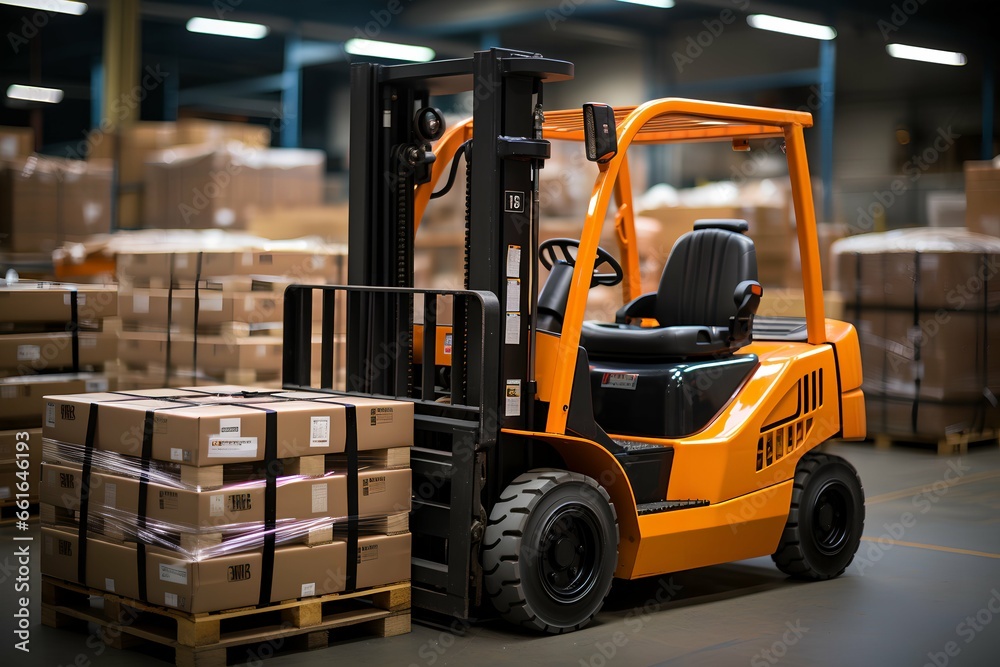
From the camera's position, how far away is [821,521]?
6098 mm

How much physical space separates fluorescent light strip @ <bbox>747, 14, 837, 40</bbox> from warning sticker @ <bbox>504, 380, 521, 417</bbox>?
13.2 m

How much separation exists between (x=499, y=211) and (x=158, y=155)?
904 cm

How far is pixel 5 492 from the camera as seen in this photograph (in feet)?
22.7

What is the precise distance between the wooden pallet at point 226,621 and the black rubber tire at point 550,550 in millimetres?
439

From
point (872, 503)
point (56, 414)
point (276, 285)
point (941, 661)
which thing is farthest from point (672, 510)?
point (276, 285)

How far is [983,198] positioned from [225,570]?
9.06 m

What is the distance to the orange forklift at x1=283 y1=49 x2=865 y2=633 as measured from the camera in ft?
15.7

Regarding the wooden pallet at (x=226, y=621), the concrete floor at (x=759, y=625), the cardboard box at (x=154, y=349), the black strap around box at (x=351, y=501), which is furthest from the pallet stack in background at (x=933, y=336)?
the black strap around box at (x=351, y=501)

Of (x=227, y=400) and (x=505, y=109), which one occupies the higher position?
(x=505, y=109)

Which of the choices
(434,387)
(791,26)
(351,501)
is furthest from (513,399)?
(791,26)

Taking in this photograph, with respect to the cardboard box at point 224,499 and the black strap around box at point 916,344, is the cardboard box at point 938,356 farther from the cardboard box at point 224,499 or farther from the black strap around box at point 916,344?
the cardboard box at point 224,499

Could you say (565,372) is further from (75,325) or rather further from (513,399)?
(75,325)

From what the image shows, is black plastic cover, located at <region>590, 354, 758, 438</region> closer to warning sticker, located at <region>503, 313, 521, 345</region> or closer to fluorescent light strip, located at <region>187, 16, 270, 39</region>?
warning sticker, located at <region>503, 313, 521, 345</region>

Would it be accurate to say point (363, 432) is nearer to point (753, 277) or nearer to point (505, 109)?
point (505, 109)
